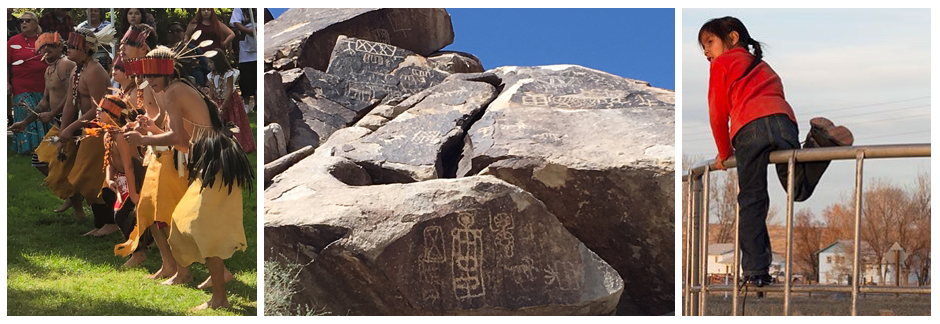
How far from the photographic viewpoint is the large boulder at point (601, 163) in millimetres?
6125

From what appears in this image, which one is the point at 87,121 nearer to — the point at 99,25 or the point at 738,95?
the point at 99,25

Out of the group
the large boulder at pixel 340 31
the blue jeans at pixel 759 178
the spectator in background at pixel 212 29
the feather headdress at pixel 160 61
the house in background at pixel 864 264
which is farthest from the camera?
the house in background at pixel 864 264

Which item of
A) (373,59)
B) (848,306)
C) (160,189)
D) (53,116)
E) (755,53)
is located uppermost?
(373,59)

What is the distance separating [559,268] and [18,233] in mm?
2870

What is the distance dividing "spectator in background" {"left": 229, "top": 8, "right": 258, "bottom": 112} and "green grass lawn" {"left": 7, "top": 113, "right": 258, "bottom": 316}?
0.16 meters

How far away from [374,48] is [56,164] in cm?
252

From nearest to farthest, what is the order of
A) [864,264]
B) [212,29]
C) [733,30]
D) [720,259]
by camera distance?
[733,30], [212,29], [720,259], [864,264]

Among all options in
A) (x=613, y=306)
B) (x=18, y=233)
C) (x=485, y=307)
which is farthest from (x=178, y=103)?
(x=613, y=306)

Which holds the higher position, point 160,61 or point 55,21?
point 55,21

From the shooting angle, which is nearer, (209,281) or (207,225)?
(207,225)

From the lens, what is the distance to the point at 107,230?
596 centimetres

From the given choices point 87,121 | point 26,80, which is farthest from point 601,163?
point 26,80

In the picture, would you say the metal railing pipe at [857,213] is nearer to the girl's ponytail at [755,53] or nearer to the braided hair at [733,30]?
the girl's ponytail at [755,53]

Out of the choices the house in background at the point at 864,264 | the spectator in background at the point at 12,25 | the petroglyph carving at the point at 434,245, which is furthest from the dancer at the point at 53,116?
the house in background at the point at 864,264
